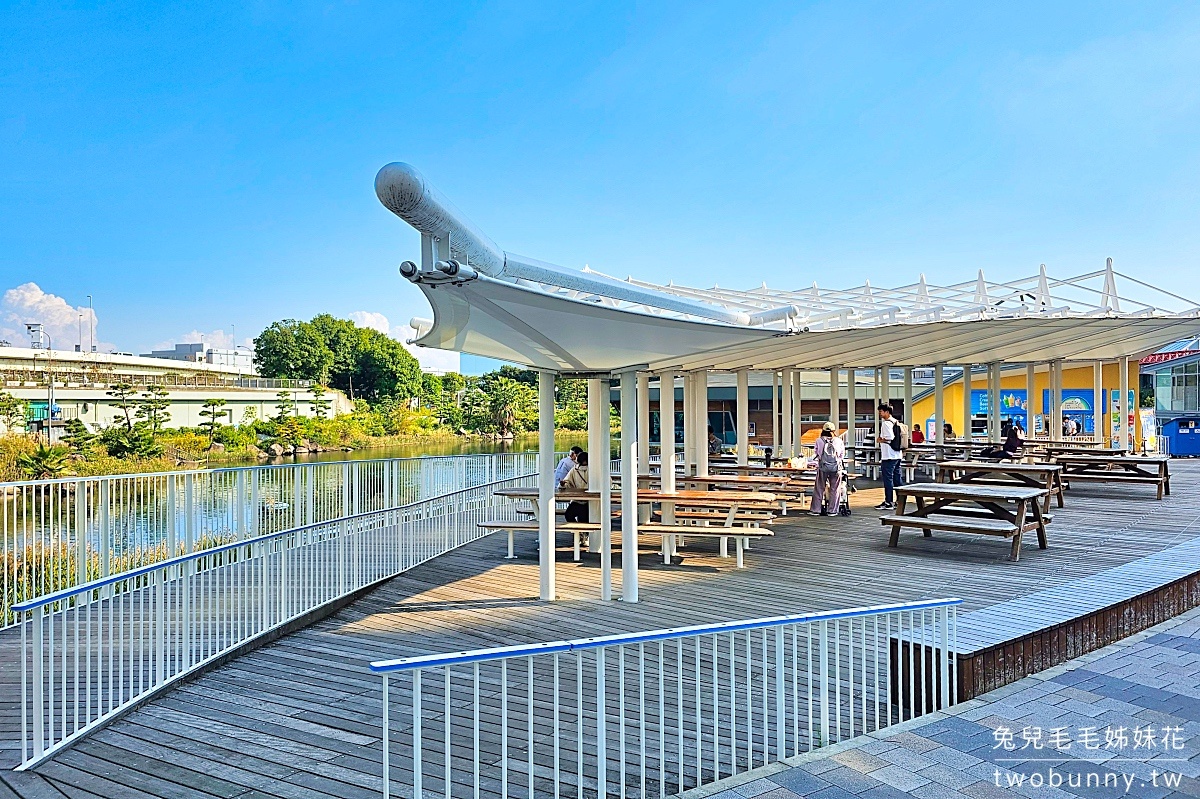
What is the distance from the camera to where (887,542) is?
34.7 feet

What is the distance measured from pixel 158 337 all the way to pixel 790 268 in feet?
347

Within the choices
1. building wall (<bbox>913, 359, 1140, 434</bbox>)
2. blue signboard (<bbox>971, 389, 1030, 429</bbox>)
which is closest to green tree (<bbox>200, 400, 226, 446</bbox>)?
building wall (<bbox>913, 359, 1140, 434</bbox>)

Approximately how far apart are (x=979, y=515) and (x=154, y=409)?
39740mm

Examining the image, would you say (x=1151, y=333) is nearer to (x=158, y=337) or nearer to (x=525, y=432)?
(x=525, y=432)

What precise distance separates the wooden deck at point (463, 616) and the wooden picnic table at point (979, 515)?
0.94 ft

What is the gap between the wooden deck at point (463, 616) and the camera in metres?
4.27

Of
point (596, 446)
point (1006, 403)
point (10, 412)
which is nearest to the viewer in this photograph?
point (596, 446)

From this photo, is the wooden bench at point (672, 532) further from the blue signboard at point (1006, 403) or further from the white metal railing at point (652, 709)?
the blue signboard at point (1006, 403)

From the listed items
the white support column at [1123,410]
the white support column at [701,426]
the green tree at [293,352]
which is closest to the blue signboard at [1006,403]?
the white support column at [1123,410]

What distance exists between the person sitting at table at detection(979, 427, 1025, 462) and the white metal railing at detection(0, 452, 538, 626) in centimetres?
1005

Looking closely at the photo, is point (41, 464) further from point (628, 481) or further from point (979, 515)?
point (979, 515)

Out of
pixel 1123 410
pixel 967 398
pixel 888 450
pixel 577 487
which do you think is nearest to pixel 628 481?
pixel 577 487

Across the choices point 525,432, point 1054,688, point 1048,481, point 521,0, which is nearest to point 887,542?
point 1048,481

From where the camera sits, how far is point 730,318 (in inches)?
279
